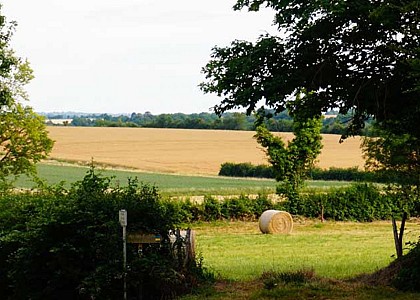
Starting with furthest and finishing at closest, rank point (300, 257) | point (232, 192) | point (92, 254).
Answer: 1. point (232, 192)
2. point (300, 257)
3. point (92, 254)

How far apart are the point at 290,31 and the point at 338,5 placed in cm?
187

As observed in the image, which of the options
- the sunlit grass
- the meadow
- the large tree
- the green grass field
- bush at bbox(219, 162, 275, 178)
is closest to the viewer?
the meadow

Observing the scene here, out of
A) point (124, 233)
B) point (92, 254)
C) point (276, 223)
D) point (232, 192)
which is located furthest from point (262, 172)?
point (124, 233)

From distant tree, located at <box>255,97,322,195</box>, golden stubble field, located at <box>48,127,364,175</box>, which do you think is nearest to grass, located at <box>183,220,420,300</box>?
distant tree, located at <box>255,97,322,195</box>

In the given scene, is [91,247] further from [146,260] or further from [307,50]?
[307,50]

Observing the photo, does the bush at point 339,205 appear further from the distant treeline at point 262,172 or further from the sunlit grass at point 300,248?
the distant treeline at point 262,172

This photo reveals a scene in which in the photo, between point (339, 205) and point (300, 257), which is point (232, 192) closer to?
point (339, 205)

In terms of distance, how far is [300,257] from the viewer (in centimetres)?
2353

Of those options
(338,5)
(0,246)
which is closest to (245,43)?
(338,5)

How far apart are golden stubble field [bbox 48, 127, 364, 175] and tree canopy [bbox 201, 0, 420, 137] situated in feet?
144

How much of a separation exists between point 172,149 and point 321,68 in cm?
6001

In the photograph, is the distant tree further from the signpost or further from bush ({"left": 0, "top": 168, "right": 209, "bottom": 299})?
the signpost

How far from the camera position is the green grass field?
162 feet

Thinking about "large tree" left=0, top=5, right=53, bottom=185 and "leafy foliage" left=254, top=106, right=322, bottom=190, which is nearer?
"large tree" left=0, top=5, right=53, bottom=185
